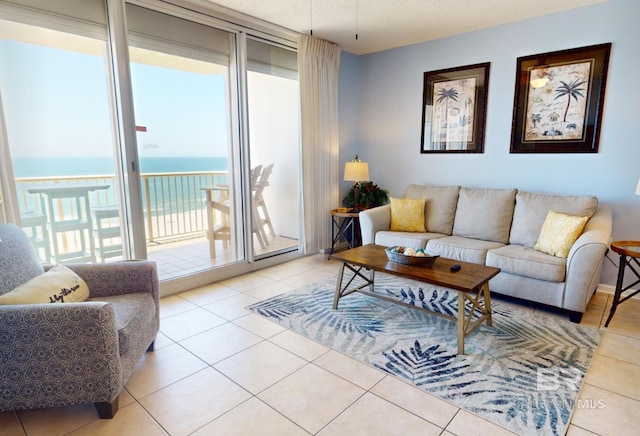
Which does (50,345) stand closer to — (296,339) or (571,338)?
(296,339)

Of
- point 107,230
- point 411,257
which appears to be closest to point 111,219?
point 107,230

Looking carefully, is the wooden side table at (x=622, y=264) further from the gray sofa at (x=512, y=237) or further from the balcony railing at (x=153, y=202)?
the balcony railing at (x=153, y=202)

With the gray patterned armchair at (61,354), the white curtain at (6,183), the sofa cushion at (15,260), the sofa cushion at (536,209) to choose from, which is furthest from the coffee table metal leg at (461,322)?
the white curtain at (6,183)

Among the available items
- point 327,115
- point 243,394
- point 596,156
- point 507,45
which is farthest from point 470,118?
point 243,394

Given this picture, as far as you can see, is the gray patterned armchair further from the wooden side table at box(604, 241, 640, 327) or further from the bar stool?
the wooden side table at box(604, 241, 640, 327)

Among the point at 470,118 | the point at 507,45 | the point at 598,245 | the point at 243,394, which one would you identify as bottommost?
the point at 243,394

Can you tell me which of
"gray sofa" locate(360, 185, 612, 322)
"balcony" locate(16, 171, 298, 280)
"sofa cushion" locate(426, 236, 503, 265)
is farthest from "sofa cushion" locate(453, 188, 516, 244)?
A: "balcony" locate(16, 171, 298, 280)

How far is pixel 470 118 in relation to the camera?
3.95 m

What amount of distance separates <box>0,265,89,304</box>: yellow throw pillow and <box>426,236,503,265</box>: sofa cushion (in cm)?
282

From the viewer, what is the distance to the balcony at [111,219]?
8.98 ft

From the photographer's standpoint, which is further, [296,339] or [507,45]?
[507,45]

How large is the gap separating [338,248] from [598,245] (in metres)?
2.92

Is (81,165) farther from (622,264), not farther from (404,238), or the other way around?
(622,264)

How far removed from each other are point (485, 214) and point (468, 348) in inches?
66.0
